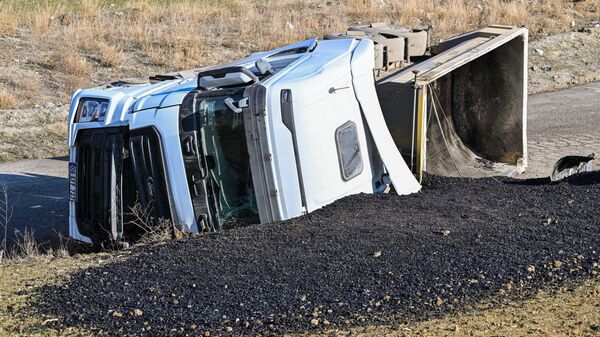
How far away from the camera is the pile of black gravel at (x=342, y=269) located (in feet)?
20.2

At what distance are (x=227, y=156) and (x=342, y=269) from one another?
1625 mm

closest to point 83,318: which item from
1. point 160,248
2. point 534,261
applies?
point 160,248

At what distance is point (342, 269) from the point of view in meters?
6.76

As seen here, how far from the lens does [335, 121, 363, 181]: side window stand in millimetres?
7902

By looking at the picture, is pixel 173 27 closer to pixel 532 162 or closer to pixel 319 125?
pixel 532 162

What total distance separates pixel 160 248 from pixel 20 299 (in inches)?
46.0

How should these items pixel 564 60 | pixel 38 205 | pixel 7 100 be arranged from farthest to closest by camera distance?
pixel 564 60 < pixel 7 100 < pixel 38 205

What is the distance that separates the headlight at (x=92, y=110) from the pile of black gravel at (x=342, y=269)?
130 cm

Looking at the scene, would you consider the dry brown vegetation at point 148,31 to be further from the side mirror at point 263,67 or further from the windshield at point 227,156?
the windshield at point 227,156

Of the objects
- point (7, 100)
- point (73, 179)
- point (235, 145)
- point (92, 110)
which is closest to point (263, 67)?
point (235, 145)

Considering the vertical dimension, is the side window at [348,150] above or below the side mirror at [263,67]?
below

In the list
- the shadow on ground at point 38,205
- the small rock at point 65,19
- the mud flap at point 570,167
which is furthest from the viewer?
the small rock at point 65,19

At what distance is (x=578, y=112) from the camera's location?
14.9m

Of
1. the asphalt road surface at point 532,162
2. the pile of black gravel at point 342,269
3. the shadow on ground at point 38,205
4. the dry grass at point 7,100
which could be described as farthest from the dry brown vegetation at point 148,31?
the pile of black gravel at point 342,269
